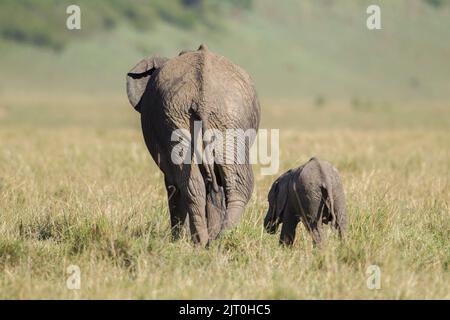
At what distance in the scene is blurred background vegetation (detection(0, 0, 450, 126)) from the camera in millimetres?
68750

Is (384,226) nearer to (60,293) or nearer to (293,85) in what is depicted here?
(60,293)

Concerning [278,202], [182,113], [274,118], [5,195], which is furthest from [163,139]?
[274,118]

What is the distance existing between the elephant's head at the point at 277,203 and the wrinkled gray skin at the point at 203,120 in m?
0.26

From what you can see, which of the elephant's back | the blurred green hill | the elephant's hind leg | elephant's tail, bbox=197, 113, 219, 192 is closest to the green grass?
the elephant's hind leg

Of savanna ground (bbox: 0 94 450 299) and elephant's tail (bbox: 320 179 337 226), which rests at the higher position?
elephant's tail (bbox: 320 179 337 226)

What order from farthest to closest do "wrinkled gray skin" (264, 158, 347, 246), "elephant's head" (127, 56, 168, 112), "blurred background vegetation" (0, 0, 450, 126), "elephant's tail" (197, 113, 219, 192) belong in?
"blurred background vegetation" (0, 0, 450, 126), "elephant's head" (127, 56, 168, 112), "wrinkled gray skin" (264, 158, 347, 246), "elephant's tail" (197, 113, 219, 192)

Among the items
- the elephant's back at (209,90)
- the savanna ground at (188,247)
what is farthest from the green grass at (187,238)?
the elephant's back at (209,90)

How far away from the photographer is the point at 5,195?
8242mm

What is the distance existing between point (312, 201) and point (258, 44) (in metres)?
73.3

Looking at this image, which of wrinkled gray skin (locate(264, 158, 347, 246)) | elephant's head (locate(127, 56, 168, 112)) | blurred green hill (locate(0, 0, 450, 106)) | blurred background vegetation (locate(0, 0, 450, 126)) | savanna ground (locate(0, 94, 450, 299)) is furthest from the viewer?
blurred green hill (locate(0, 0, 450, 106))

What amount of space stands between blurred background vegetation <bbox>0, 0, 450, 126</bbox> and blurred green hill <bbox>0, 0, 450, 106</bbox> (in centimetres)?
9

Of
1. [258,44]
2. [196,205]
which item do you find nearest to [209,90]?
[196,205]

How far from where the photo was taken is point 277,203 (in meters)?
6.89

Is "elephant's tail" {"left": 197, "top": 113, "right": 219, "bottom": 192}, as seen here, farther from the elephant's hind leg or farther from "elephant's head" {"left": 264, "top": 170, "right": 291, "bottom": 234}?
"elephant's head" {"left": 264, "top": 170, "right": 291, "bottom": 234}
